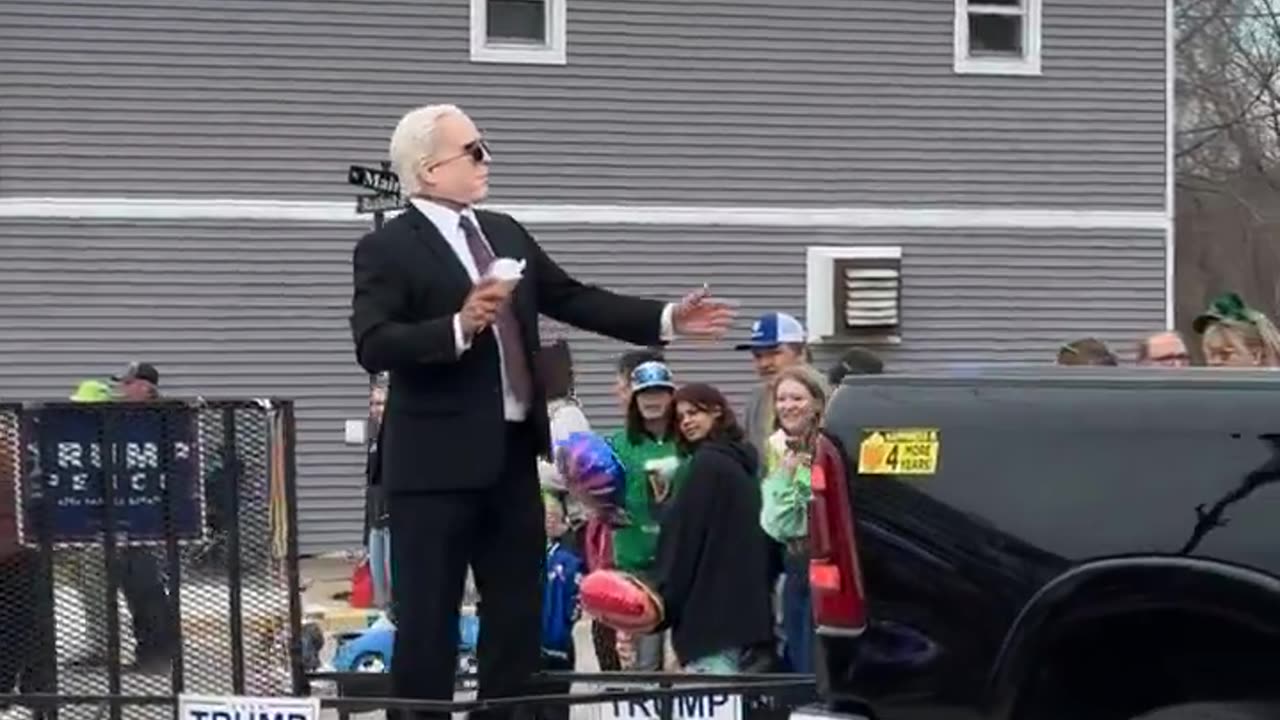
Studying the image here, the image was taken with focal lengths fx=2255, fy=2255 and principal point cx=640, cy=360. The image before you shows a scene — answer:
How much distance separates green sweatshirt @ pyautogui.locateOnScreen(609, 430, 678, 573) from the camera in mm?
9469

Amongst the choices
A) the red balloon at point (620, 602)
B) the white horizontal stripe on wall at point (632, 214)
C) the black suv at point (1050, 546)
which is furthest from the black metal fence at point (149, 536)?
the white horizontal stripe on wall at point (632, 214)

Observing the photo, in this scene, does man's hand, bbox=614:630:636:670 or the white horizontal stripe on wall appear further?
the white horizontal stripe on wall

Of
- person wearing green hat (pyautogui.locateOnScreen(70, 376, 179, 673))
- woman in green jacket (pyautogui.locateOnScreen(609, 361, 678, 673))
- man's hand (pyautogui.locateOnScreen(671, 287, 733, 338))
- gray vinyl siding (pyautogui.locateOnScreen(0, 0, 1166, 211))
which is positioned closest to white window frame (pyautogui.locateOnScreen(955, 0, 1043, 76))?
gray vinyl siding (pyautogui.locateOnScreen(0, 0, 1166, 211))

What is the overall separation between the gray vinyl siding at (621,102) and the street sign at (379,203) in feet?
10.6

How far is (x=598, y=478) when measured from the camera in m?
9.50

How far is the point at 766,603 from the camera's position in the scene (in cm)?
858

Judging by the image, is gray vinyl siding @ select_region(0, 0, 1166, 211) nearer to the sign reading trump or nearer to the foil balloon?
the foil balloon

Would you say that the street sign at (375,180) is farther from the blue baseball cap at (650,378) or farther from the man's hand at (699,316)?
the man's hand at (699,316)

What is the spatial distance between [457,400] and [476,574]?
603 mm

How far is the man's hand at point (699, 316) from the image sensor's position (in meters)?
6.48

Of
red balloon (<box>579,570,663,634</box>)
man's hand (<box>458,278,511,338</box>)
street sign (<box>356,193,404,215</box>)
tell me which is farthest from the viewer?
street sign (<box>356,193,404,215</box>)

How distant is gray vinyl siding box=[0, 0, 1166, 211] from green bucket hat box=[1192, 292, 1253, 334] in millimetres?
10867

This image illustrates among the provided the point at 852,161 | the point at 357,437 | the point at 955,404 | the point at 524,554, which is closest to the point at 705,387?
the point at 524,554

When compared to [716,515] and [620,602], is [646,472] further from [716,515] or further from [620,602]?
[620,602]
